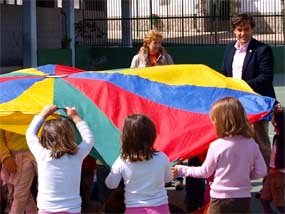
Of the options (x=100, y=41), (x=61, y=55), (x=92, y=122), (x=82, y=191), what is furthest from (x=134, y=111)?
(x=100, y=41)

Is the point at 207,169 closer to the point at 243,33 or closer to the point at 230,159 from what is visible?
the point at 230,159

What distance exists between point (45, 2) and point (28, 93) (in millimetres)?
17134

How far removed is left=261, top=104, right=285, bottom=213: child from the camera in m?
4.90

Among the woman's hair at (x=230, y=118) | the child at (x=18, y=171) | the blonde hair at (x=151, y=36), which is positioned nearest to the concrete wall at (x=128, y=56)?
the blonde hair at (x=151, y=36)

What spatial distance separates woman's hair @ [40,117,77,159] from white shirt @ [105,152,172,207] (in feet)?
0.96

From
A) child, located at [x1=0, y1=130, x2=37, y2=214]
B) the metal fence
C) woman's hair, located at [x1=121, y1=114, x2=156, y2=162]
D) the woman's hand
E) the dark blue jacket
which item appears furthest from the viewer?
the metal fence

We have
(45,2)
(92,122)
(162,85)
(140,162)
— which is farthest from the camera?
(45,2)

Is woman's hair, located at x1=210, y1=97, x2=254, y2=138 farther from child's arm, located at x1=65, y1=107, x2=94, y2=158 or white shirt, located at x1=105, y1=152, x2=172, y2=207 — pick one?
child's arm, located at x1=65, y1=107, x2=94, y2=158

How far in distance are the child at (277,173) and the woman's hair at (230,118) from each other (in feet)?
3.29

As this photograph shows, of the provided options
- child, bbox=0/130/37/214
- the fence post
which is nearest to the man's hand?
child, bbox=0/130/37/214

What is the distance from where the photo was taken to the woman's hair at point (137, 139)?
3.66m

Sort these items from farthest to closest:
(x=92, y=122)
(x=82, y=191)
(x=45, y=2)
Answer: (x=45, y=2)
(x=82, y=191)
(x=92, y=122)

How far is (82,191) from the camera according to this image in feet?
18.3

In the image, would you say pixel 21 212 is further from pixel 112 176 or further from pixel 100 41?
pixel 100 41
